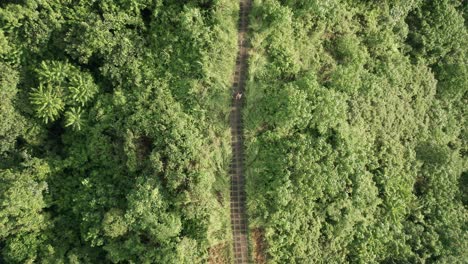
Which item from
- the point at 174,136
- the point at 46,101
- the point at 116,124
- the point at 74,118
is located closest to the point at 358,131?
the point at 174,136

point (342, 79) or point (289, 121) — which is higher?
point (342, 79)

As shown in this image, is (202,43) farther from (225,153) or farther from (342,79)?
(342,79)

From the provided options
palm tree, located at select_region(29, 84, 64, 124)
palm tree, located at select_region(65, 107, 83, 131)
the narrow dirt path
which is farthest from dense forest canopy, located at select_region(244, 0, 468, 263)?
palm tree, located at select_region(29, 84, 64, 124)

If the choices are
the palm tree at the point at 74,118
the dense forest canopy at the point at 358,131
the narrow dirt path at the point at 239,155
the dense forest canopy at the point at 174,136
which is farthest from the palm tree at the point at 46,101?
the dense forest canopy at the point at 358,131

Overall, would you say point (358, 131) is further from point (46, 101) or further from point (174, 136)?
point (46, 101)

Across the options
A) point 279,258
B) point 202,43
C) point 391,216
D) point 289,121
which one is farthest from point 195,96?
point 391,216

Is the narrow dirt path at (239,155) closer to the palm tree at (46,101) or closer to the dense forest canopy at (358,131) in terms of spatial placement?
the dense forest canopy at (358,131)

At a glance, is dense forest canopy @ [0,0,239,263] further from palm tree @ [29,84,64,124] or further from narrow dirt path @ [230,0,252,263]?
narrow dirt path @ [230,0,252,263]
